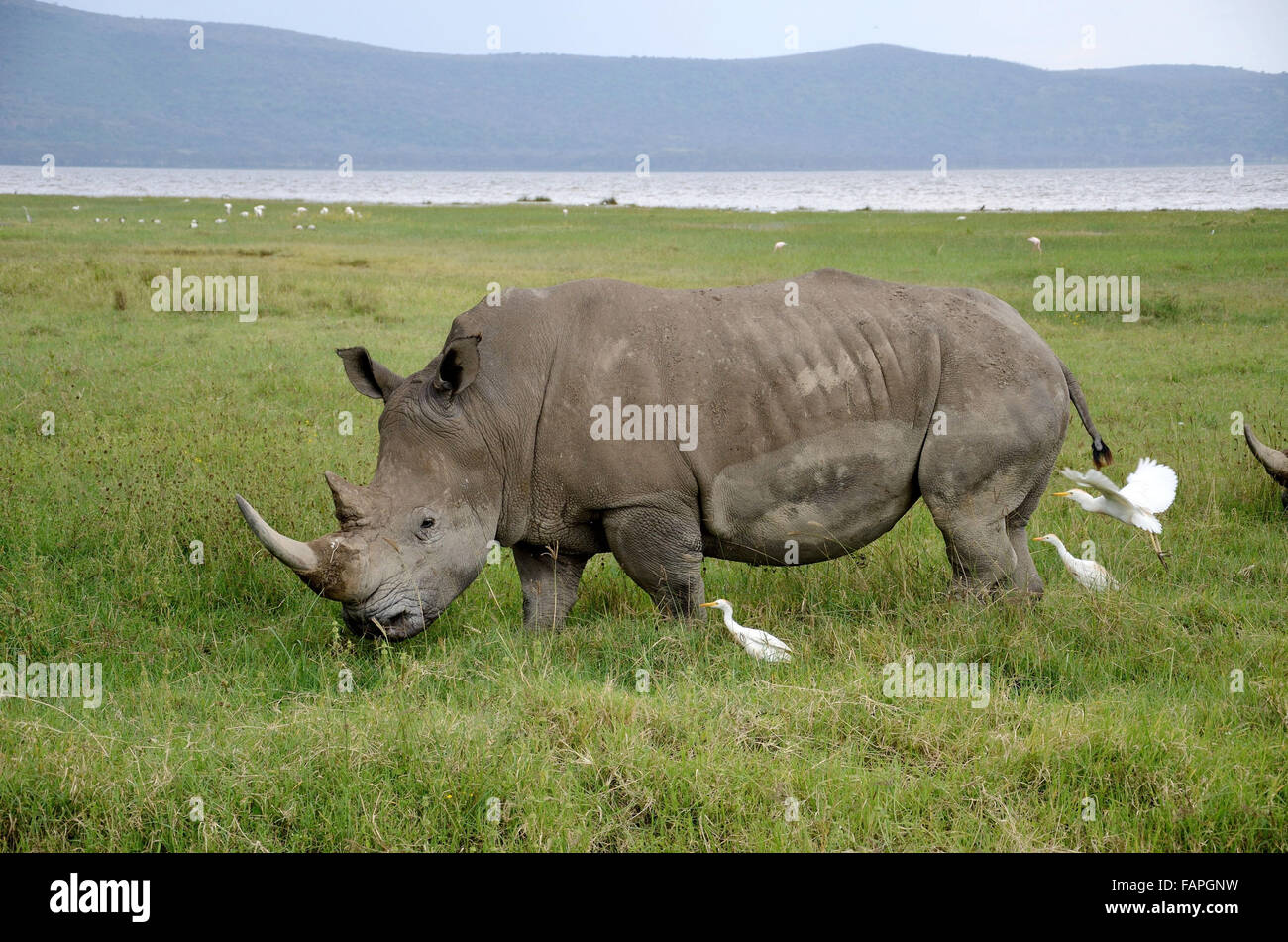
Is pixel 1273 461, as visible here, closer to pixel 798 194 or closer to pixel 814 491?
pixel 814 491

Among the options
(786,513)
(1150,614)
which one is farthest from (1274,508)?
(786,513)

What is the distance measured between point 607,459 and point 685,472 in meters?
0.38

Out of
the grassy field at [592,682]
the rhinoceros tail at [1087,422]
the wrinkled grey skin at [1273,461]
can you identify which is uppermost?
the rhinoceros tail at [1087,422]

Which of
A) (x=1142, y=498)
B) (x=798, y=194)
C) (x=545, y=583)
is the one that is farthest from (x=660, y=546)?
(x=798, y=194)

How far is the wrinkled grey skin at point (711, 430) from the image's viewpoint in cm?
521

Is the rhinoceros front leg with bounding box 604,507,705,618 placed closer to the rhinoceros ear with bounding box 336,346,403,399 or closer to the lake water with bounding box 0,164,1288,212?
the rhinoceros ear with bounding box 336,346,403,399

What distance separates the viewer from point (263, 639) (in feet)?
18.3

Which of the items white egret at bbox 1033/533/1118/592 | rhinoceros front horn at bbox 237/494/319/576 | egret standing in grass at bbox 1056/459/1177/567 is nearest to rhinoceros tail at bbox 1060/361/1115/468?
egret standing in grass at bbox 1056/459/1177/567

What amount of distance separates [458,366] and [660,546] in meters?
1.27

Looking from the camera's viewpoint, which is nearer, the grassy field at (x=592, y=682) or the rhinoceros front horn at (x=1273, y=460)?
the grassy field at (x=592, y=682)

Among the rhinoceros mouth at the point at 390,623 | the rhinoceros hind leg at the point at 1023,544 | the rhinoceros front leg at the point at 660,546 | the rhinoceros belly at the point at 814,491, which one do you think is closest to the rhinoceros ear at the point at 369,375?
the rhinoceros mouth at the point at 390,623

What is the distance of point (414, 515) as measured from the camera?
16.5 ft

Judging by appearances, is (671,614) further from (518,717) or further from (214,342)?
(214,342)

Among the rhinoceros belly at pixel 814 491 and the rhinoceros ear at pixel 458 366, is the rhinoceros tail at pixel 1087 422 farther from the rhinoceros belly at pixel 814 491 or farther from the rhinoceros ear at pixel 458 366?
the rhinoceros ear at pixel 458 366
